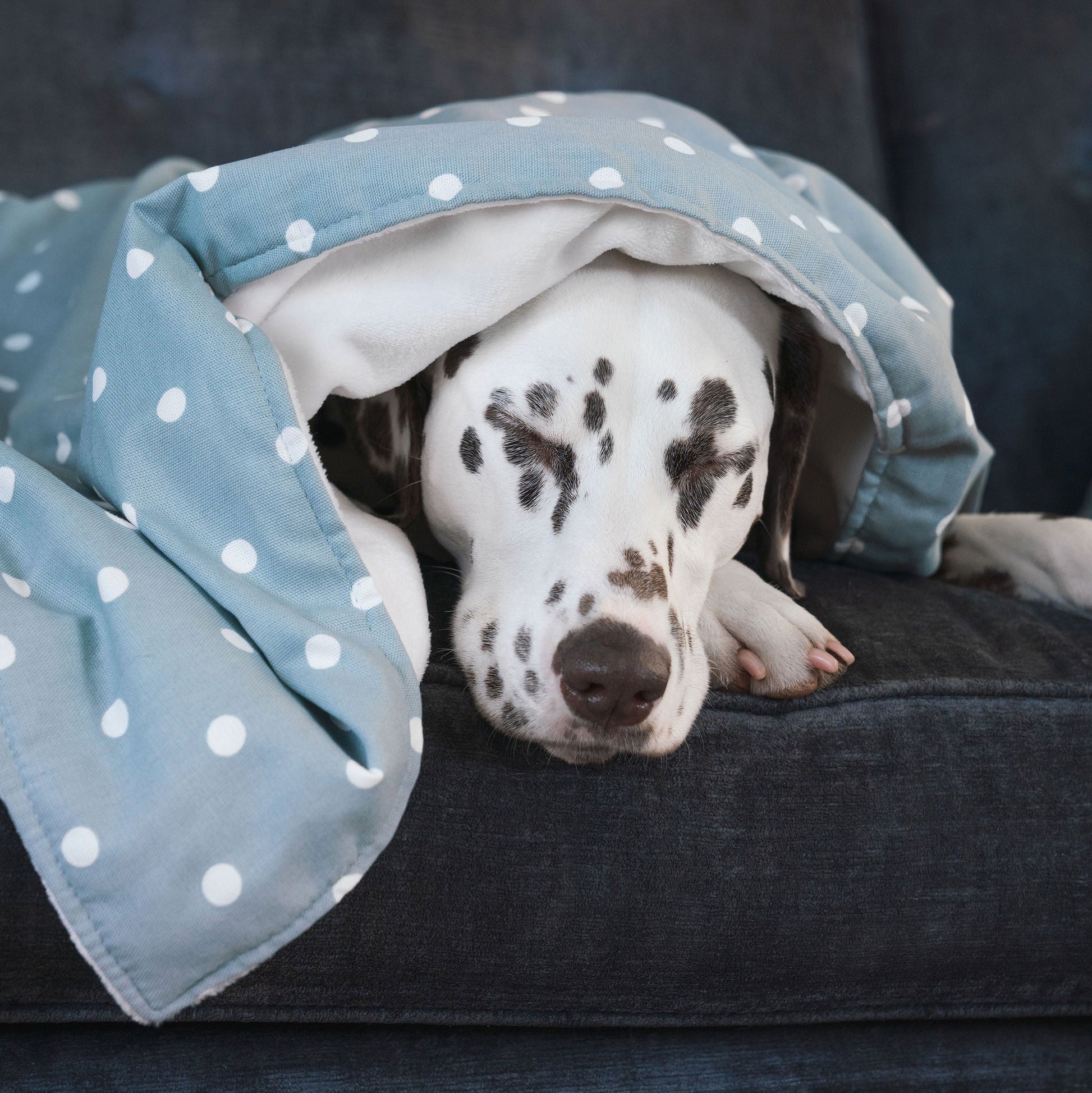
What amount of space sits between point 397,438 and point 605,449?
36 centimetres

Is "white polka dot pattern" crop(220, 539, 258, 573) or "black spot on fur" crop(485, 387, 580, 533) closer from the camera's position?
"white polka dot pattern" crop(220, 539, 258, 573)

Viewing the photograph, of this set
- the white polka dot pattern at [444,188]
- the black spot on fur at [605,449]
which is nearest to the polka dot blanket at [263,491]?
the white polka dot pattern at [444,188]

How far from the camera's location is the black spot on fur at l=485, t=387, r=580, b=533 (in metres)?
1.37

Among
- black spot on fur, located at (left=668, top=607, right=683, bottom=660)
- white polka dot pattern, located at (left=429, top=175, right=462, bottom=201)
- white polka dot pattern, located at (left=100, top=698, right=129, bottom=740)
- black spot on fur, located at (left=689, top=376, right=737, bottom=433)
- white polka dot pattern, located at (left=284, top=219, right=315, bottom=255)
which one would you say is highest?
white polka dot pattern, located at (left=429, top=175, right=462, bottom=201)

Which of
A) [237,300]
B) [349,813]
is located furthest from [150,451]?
[349,813]

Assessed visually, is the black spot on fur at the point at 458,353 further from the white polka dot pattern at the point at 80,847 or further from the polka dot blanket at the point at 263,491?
the white polka dot pattern at the point at 80,847

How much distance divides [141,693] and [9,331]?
128 centimetres

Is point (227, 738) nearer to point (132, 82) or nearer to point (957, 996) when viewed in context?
point (957, 996)

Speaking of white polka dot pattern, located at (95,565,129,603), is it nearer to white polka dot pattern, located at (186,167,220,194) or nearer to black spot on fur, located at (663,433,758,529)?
white polka dot pattern, located at (186,167,220,194)

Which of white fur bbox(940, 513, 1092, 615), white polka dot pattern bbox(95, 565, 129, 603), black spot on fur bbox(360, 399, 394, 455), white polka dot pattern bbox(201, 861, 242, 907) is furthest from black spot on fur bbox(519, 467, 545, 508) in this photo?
white fur bbox(940, 513, 1092, 615)

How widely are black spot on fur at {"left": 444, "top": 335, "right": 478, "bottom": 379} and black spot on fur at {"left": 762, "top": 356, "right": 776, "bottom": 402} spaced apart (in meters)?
0.45

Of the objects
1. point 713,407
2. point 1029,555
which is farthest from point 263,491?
point 1029,555

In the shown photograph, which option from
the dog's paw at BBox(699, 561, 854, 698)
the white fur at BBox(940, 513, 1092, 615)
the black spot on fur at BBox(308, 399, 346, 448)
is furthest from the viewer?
the white fur at BBox(940, 513, 1092, 615)

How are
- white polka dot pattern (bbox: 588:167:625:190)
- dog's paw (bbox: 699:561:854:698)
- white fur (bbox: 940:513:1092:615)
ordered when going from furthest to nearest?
white fur (bbox: 940:513:1092:615) → dog's paw (bbox: 699:561:854:698) → white polka dot pattern (bbox: 588:167:625:190)
